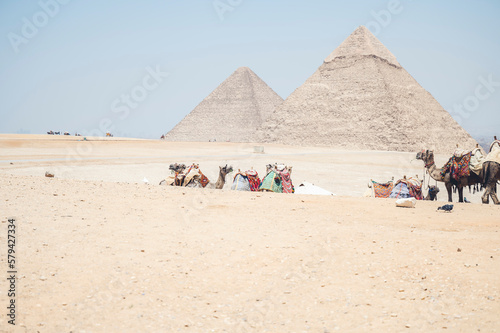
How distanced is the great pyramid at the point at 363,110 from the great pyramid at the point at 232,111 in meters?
28.7

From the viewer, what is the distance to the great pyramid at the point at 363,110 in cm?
8456

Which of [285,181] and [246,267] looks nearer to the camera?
[246,267]

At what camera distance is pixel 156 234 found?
5582 mm

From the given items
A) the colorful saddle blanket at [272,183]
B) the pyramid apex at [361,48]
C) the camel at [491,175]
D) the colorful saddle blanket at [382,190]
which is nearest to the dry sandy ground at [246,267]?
the colorful saddle blanket at [272,183]

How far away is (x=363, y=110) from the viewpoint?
298 ft

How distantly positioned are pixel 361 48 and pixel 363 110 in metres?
17.1

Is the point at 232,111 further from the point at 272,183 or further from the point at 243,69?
the point at 272,183

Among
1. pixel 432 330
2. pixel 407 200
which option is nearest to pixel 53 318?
pixel 432 330

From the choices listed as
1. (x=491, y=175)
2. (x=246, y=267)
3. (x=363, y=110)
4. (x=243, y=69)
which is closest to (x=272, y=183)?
(x=491, y=175)

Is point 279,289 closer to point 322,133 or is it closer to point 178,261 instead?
point 178,261

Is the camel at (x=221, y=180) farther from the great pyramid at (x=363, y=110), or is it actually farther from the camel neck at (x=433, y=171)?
the great pyramid at (x=363, y=110)

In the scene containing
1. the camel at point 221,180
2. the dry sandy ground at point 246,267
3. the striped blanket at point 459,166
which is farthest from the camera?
the camel at point 221,180

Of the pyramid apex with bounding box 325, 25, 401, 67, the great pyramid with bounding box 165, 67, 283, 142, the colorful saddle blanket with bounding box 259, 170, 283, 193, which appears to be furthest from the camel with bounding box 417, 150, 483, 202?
the great pyramid with bounding box 165, 67, 283, 142

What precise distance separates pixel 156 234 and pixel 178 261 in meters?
1.02
